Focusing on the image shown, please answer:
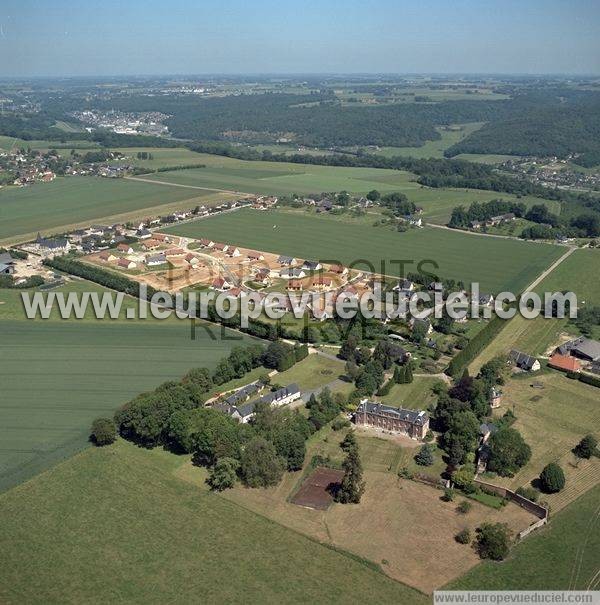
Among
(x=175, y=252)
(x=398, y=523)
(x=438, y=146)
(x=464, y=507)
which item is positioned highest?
(x=438, y=146)

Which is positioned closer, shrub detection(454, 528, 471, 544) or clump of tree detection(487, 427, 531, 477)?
shrub detection(454, 528, 471, 544)

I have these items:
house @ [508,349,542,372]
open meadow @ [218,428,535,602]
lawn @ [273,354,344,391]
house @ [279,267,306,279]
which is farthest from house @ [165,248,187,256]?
open meadow @ [218,428,535,602]

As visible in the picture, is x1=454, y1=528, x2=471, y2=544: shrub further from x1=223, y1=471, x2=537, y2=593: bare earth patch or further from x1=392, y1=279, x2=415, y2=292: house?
x1=392, y1=279, x2=415, y2=292: house

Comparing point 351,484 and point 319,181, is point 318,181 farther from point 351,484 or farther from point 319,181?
point 351,484

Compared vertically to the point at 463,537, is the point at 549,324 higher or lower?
higher

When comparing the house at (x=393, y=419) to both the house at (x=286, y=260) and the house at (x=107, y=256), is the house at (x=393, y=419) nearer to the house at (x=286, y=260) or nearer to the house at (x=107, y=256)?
the house at (x=286, y=260)

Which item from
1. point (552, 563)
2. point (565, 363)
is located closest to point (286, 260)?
point (565, 363)
